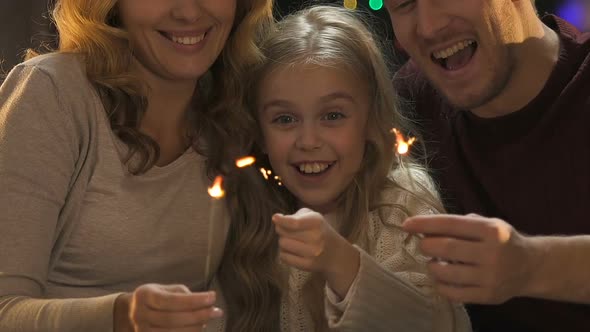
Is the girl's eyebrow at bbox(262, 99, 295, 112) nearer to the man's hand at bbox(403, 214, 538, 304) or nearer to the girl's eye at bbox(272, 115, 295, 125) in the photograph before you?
the girl's eye at bbox(272, 115, 295, 125)

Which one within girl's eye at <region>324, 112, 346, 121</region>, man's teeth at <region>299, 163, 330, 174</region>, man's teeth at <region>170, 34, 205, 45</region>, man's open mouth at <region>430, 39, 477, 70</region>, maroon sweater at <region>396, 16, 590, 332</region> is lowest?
maroon sweater at <region>396, 16, 590, 332</region>

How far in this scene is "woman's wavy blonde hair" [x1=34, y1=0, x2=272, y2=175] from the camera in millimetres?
1246

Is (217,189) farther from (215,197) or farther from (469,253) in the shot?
(469,253)

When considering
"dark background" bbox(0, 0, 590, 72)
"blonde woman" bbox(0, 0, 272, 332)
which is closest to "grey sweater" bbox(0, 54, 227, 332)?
"blonde woman" bbox(0, 0, 272, 332)

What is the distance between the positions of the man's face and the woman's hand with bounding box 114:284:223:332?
585 mm

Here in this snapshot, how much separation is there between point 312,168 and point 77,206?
0.33 metres

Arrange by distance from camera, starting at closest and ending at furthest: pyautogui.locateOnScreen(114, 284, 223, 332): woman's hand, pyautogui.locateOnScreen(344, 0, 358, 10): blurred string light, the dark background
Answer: pyautogui.locateOnScreen(114, 284, 223, 332): woman's hand
pyautogui.locateOnScreen(344, 0, 358, 10): blurred string light
the dark background

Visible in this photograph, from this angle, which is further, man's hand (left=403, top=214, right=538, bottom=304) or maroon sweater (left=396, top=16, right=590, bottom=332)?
maroon sweater (left=396, top=16, right=590, bottom=332)

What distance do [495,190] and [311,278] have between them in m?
0.32

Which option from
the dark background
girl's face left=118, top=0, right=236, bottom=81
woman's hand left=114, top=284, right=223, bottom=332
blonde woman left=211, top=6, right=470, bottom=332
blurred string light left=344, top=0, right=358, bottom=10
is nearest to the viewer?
woman's hand left=114, top=284, right=223, bottom=332

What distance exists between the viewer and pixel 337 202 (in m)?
1.22

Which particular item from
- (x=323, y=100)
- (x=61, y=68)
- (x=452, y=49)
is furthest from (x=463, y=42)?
(x=61, y=68)

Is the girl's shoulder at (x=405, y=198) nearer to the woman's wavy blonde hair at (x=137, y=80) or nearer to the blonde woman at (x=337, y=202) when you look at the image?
the blonde woman at (x=337, y=202)

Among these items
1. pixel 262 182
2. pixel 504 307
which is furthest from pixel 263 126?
pixel 504 307
